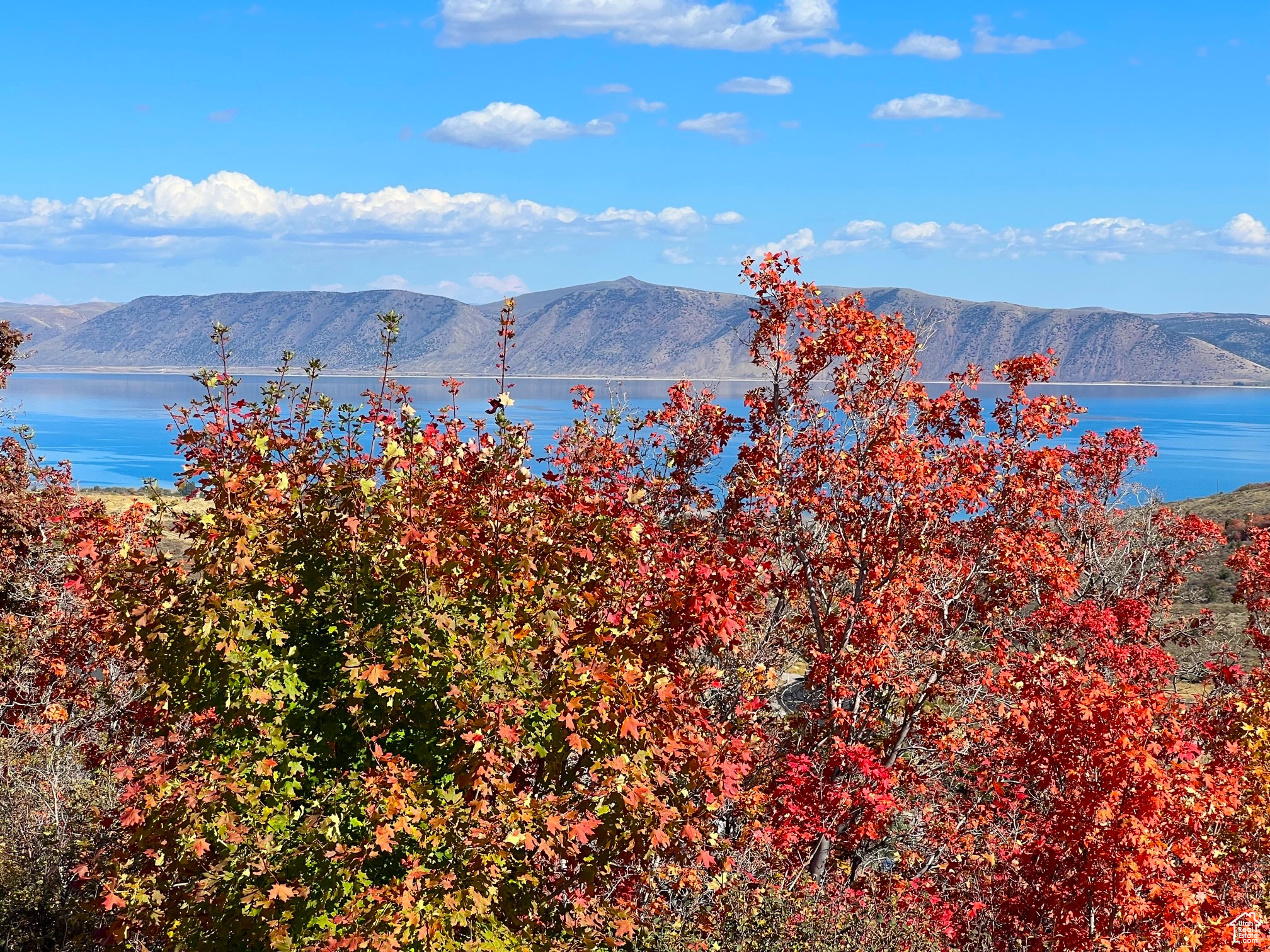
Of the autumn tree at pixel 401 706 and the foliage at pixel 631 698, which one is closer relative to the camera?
the autumn tree at pixel 401 706

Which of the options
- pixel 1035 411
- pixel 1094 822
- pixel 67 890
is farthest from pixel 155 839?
pixel 1035 411

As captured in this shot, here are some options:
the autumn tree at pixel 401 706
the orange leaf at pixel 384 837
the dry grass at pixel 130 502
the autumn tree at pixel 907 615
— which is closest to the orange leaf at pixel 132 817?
the autumn tree at pixel 401 706

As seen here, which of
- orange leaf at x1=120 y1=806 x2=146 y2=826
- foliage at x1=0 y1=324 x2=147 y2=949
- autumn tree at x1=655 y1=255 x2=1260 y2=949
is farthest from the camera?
autumn tree at x1=655 y1=255 x2=1260 y2=949

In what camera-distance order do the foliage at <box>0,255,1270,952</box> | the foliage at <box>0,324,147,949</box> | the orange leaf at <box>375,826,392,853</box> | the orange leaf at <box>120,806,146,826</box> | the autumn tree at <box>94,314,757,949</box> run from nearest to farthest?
the orange leaf at <box>375,826,392,853</box> < the autumn tree at <box>94,314,757,949</box> < the foliage at <box>0,255,1270,952</box> < the orange leaf at <box>120,806,146,826</box> < the foliage at <box>0,324,147,949</box>

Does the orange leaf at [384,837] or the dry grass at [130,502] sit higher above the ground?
the orange leaf at [384,837]

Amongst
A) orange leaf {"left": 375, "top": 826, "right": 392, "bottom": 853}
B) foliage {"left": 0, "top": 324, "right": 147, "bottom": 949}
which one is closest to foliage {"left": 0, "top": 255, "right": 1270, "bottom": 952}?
orange leaf {"left": 375, "top": 826, "right": 392, "bottom": 853}

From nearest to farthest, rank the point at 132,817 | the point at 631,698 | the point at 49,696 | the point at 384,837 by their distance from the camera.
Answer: the point at 384,837
the point at 631,698
the point at 132,817
the point at 49,696

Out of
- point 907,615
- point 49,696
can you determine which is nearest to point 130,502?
point 49,696

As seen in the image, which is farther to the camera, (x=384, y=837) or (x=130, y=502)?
(x=130, y=502)

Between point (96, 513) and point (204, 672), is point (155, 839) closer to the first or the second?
point (204, 672)

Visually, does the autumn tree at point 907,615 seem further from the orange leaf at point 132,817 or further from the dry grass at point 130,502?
the dry grass at point 130,502

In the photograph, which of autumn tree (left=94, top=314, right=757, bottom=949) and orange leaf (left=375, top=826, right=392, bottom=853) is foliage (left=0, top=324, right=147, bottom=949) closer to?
autumn tree (left=94, top=314, right=757, bottom=949)

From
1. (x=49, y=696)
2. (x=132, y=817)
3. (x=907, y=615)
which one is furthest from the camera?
(x=49, y=696)

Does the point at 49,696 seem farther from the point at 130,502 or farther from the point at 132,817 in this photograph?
the point at 130,502
